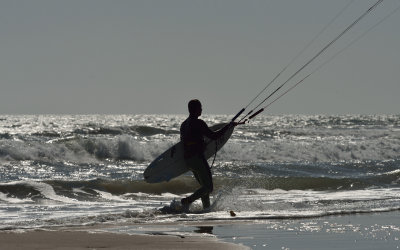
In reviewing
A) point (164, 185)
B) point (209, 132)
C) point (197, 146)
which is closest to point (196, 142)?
point (197, 146)

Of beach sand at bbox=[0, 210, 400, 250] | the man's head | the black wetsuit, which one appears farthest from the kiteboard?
beach sand at bbox=[0, 210, 400, 250]

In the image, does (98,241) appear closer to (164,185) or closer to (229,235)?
(229,235)

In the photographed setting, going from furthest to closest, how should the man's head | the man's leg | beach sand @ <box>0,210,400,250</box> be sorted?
the man's leg → the man's head → beach sand @ <box>0,210,400,250</box>

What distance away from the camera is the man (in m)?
13.0

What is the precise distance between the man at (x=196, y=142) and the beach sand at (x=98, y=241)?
125 inches

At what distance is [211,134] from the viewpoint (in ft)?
42.7

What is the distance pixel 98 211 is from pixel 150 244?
4940mm

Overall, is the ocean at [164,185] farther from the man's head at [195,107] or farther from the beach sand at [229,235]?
the man's head at [195,107]

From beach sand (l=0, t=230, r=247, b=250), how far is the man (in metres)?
3.17

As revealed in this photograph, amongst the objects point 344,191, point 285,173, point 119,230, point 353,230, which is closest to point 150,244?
point 119,230

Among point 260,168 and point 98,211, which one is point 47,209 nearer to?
point 98,211

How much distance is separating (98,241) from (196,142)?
3.86 meters

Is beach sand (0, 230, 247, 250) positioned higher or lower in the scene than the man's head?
lower

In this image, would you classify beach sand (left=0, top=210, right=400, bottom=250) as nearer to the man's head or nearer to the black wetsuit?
the black wetsuit
